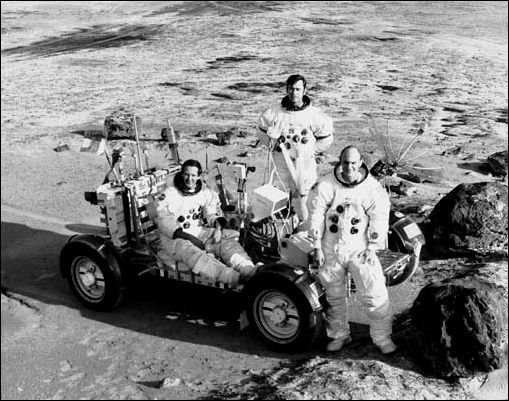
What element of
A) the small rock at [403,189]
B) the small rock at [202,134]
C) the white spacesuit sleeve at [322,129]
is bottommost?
the small rock at [403,189]

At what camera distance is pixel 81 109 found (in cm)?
1780

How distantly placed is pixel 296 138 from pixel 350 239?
2500 millimetres

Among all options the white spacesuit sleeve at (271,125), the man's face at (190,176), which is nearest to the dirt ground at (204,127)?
the man's face at (190,176)

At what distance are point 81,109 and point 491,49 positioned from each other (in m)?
13.4

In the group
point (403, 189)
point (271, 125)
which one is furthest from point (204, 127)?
point (271, 125)

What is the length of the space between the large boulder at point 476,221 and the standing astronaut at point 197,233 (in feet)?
10.2

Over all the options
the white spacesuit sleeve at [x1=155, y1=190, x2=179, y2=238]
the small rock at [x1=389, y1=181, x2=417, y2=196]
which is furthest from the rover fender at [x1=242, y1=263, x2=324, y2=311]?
the small rock at [x1=389, y1=181, x2=417, y2=196]

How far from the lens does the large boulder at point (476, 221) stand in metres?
9.03

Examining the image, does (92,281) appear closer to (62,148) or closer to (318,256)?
(318,256)

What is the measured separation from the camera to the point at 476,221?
9047mm

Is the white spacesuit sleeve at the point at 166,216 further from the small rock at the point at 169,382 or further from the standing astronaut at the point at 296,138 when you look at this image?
the standing astronaut at the point at 296,138

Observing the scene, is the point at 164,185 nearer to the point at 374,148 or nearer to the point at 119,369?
the point at 119,369

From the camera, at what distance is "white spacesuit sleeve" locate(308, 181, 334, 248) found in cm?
679

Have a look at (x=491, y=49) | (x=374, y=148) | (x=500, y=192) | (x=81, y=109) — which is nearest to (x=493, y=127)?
(x=374, y=148)
